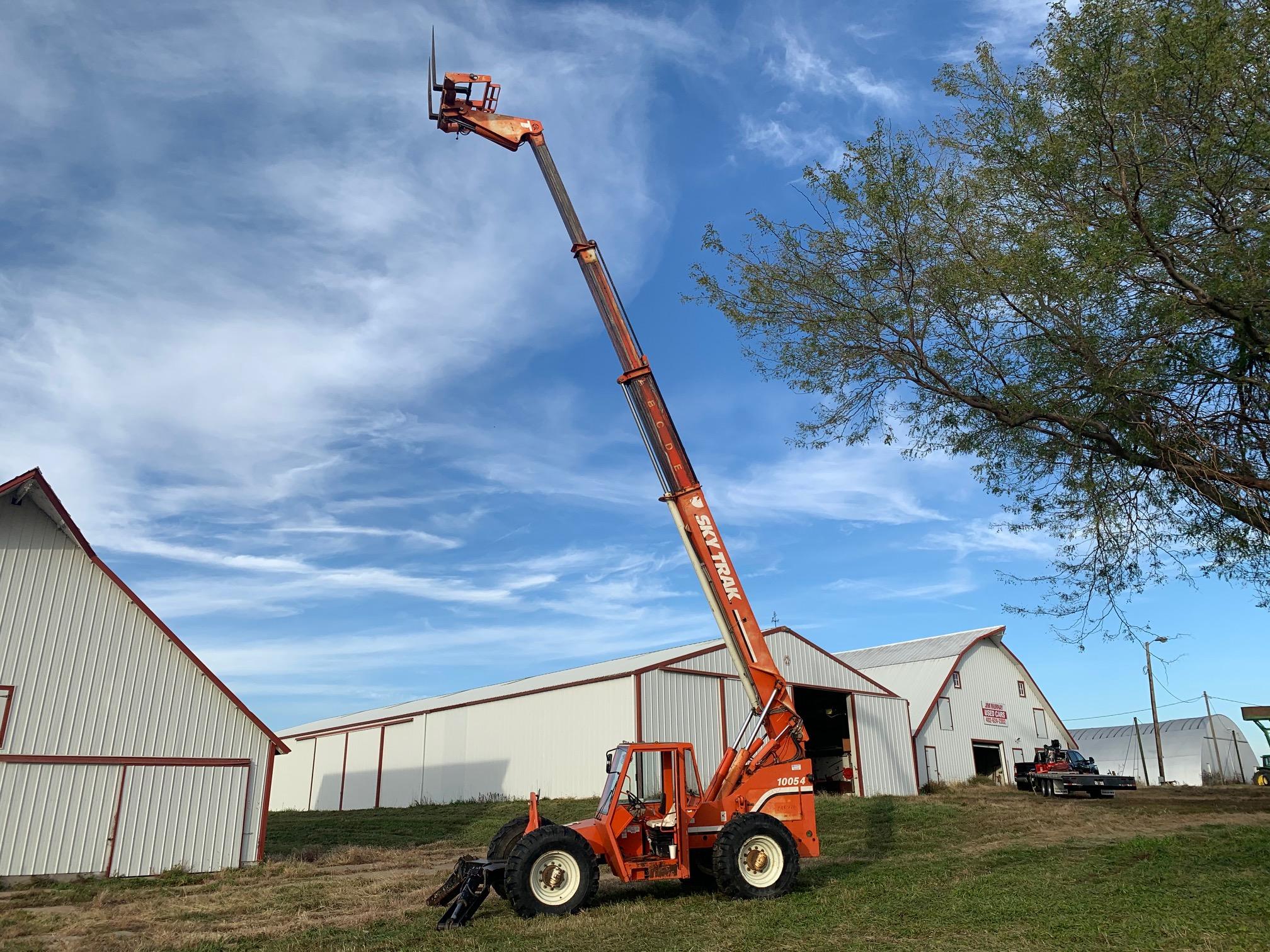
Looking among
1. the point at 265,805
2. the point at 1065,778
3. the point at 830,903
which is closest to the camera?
the point at 830,903

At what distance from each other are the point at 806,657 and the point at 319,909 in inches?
881

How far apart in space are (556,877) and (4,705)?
463 inches

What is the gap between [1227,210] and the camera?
1170 centimetres

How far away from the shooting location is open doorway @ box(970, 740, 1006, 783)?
134ft

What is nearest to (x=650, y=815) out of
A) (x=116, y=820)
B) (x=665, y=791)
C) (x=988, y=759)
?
(x=665, y=791)

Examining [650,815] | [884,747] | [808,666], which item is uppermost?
[808,666]

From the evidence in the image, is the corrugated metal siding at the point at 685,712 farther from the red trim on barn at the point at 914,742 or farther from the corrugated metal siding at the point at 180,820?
the corrugated metal siding at the point at 180,820

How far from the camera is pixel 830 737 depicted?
3766 cm

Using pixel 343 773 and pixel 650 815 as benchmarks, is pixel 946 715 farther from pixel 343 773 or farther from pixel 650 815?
pixel 650 815

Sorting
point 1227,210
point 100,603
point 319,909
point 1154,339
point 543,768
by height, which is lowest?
point 319,909

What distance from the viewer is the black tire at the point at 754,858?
42.3ft

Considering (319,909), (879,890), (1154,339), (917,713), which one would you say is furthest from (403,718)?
(1154,339)

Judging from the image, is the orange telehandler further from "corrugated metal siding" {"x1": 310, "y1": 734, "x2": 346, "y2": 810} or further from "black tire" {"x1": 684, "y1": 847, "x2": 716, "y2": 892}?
"corrugated metal siding" {"x1": 310, "y1": 734, "x2": 346, "y2": 810}

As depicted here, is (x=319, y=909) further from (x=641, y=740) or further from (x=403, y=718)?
(x=403, y=718)
